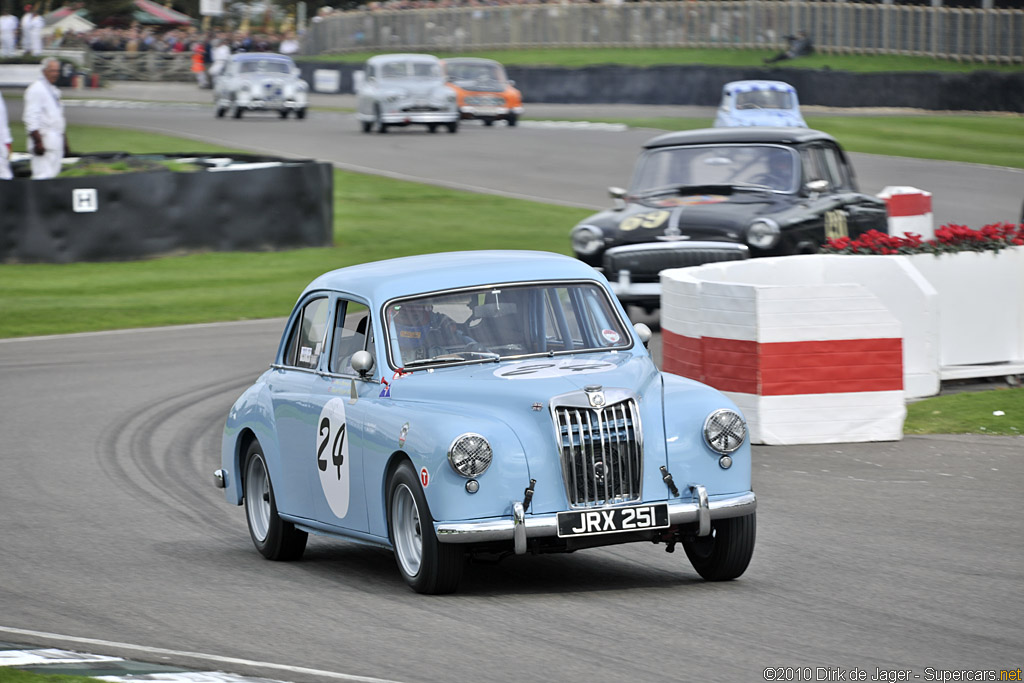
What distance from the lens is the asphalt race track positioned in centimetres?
599

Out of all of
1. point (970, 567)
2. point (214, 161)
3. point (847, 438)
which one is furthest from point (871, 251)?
point (214, 161)

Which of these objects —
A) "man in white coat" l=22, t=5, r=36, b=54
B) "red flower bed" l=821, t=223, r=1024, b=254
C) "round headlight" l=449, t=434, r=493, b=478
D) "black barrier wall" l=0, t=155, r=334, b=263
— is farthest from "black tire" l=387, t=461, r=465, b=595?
"man in white coat" l=22, t=5, r=36, b=54

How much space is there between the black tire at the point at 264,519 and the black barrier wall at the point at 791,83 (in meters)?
38.0

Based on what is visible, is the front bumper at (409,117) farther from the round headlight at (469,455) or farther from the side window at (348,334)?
the round headlight at (469,455)

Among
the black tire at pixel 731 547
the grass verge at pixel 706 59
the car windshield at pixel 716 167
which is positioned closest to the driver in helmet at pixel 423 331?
the black tire at pixel 731 547

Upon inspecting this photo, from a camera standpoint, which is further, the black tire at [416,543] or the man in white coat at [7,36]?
the man in white coat at [7,36]

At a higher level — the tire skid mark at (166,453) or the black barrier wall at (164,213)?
the black barrier wall at (164,213)

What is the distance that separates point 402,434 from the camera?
7223 millimetres

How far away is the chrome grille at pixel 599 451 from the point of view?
23.0ft

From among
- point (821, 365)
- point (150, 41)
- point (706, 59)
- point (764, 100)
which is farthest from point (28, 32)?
point (821, 365)

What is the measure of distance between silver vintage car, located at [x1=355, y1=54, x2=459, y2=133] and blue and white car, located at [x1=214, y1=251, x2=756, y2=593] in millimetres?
32149

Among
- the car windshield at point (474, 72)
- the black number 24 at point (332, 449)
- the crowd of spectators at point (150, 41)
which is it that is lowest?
the black number 24 at point (332, 449)

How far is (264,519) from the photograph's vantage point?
8734mm

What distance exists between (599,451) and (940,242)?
6.89 meters
